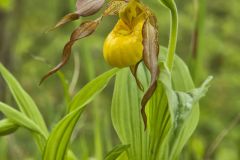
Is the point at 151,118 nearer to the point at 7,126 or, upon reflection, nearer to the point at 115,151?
the point at 115,151

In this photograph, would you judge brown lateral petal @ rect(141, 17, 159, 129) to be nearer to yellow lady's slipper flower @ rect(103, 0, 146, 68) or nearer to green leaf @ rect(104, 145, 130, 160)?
yellow lady's slipper flower @ rect(103, 0, 146, 68)

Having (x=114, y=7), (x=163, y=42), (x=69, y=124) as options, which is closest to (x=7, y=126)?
(x=69, y=124)

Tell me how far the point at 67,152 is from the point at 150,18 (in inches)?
16.7

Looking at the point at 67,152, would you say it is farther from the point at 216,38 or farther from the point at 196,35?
the point at 216,38

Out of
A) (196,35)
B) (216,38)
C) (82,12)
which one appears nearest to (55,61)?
(216,38)

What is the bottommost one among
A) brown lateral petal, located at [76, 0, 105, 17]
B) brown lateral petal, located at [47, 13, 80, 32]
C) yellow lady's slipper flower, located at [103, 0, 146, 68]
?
yellow lady's slipper flower, located at [103, 0, 146, 68]

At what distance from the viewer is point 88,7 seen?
115cm

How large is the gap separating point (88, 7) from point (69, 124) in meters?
0.29

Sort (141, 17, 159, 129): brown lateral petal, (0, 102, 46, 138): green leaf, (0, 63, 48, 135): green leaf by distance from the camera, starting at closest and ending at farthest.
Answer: (141, 17, 159, 129): brown lateral petal < (0, 102, 46, 138): green leaf < (0, 63, 48, 135): green leaf

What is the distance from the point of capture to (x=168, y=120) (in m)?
1.29

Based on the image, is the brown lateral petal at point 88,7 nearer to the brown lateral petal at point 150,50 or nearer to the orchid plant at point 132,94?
the orchid plant at point 132,94

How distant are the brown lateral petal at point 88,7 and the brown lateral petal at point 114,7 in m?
0.10

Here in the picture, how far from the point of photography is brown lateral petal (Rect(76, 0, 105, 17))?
114 cm

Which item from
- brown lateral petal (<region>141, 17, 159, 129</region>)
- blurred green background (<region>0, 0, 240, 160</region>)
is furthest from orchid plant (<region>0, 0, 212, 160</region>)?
blurred green background (<region>0, 0, 240, 160</region>)
